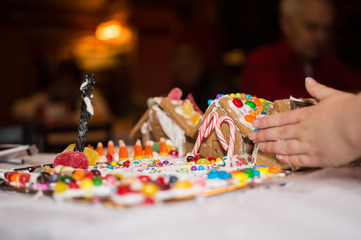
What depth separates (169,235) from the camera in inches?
18.8

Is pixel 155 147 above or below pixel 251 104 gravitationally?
below

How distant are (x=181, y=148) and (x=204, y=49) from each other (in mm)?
5346

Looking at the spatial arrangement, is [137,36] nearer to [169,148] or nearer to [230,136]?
[169,148]

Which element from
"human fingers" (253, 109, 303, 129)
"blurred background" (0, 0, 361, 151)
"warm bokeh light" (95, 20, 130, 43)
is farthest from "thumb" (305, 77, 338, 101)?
"warm bokeh light" (95, 20, 130, 43)

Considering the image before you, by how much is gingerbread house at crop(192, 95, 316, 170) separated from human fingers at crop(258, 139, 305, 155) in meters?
0.04

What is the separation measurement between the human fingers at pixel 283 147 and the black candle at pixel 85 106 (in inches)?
16.7

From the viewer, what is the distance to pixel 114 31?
6352 millimetres

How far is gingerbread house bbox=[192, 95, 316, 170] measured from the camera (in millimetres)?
880

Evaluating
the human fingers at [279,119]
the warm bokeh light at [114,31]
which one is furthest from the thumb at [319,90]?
the warm bokeh light at [114,31]

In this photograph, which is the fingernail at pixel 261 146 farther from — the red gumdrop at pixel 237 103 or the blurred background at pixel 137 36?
the blurred background at pixel 137 36

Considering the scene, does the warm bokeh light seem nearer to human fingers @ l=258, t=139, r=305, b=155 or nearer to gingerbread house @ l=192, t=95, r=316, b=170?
gingerbread house @ l=192, t=95, r=316, b=170

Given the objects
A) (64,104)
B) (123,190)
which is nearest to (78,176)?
(123,190)

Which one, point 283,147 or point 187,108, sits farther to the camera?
point 187,108

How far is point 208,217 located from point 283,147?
34 centimetres
